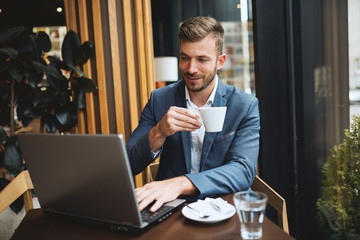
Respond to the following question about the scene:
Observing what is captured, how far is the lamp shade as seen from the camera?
436 centimetres

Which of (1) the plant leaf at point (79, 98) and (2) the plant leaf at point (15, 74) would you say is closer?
(2) the plant leaf at point (15, 74)

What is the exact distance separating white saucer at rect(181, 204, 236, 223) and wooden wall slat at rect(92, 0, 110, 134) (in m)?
2.24

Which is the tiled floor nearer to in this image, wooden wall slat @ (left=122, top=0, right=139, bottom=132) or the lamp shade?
wooden wall slat @ (left=122, top=0, right=139, bottom=132)

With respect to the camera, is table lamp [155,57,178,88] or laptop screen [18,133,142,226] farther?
table lamp [155,57,178,88]

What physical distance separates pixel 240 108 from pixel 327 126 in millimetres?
864

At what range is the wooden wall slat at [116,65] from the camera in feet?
9.81

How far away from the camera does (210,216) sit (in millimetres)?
935

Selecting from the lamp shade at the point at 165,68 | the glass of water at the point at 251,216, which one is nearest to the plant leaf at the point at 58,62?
the lamp shade at the point at 165,68

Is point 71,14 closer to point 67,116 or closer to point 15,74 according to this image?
point 15,74

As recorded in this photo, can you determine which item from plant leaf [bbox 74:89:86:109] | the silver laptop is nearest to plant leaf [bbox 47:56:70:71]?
plant leaf [bbox 74:89:86:109]

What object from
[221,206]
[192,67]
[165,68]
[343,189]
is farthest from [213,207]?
[165,68]

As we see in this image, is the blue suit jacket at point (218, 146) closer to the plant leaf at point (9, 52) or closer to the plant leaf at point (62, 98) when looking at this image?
the plant leaf at point (62, 98)

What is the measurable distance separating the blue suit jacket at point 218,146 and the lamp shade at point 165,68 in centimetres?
260

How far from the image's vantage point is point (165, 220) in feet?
3.18
